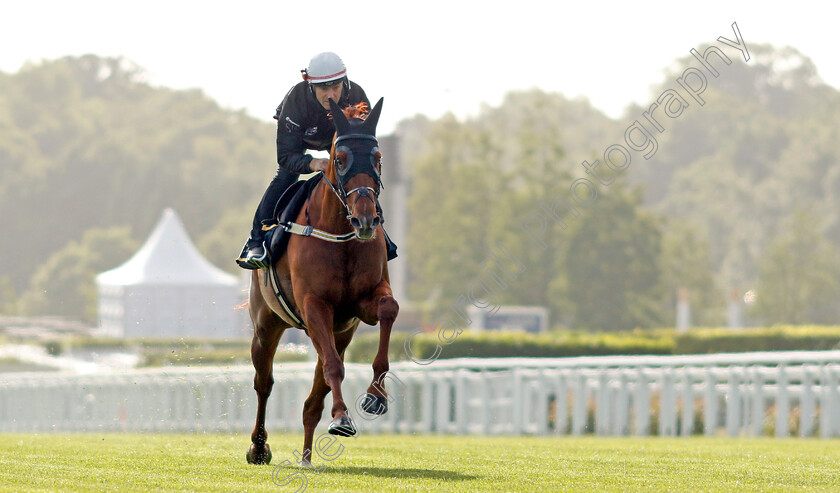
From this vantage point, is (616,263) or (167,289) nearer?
(167,289)

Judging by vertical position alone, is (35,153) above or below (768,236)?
above

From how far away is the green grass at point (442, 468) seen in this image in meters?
7.76

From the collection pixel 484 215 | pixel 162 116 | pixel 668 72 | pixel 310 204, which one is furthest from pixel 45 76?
pixel 310 204

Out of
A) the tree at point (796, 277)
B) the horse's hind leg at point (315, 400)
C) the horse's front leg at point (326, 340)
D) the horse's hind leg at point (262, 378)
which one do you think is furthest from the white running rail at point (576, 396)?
the tree at point (796, 277)

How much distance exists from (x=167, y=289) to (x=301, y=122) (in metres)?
43.2

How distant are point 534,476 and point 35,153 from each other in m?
103

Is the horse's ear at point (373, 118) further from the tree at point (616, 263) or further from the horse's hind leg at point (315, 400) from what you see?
the tree at point (616, 263)

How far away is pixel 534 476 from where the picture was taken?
Answer: 27.1 ft

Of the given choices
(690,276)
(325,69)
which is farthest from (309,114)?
(690,276)

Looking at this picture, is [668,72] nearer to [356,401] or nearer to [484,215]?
[484,215]

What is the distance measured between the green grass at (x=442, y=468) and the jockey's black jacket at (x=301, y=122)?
2.03 metres

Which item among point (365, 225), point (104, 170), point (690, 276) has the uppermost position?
point (104, 170)

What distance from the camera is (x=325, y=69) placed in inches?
357

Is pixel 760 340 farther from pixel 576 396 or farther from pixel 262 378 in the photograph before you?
pixel 262 378
